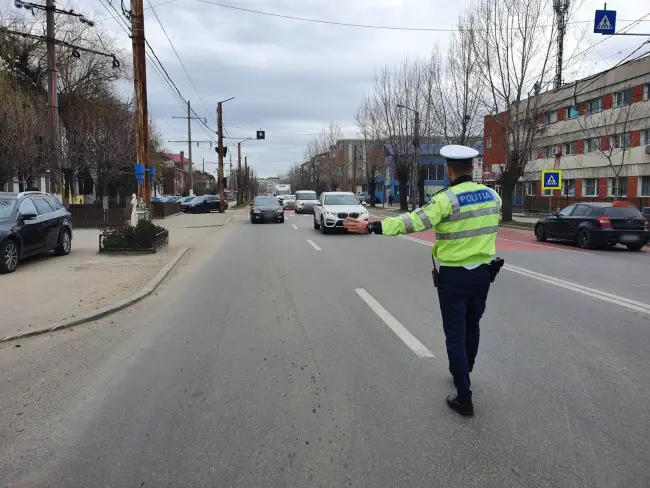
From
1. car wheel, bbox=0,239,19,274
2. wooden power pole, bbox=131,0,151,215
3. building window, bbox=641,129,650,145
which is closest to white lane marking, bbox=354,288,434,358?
car wheel, bbox=0,239,19,274

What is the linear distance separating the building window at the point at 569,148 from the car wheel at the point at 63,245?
40779 millimetres

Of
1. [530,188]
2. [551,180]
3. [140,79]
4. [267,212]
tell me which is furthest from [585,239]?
[530,188]

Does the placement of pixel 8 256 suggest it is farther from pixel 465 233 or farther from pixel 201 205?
pixel 201 205

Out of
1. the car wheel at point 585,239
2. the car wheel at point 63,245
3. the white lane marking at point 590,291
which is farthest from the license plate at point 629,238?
the car wheel at point 63,245

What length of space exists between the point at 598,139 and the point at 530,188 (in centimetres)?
1190

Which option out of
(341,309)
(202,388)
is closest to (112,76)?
(341,309)

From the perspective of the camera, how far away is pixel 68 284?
919 cm

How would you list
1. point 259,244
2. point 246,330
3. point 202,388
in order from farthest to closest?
1. point 259,244
2. point 246,330
3. point 202,388

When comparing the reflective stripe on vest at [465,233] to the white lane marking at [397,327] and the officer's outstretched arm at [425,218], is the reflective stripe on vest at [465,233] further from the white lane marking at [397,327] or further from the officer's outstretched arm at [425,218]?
the white lane marking at [397,327]

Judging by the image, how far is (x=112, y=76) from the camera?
108 ft

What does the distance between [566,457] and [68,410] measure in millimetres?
3460

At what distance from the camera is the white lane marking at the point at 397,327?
545 cm

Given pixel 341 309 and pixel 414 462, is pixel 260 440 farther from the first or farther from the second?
pixel 341 309

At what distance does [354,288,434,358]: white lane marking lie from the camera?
5.45 metres
